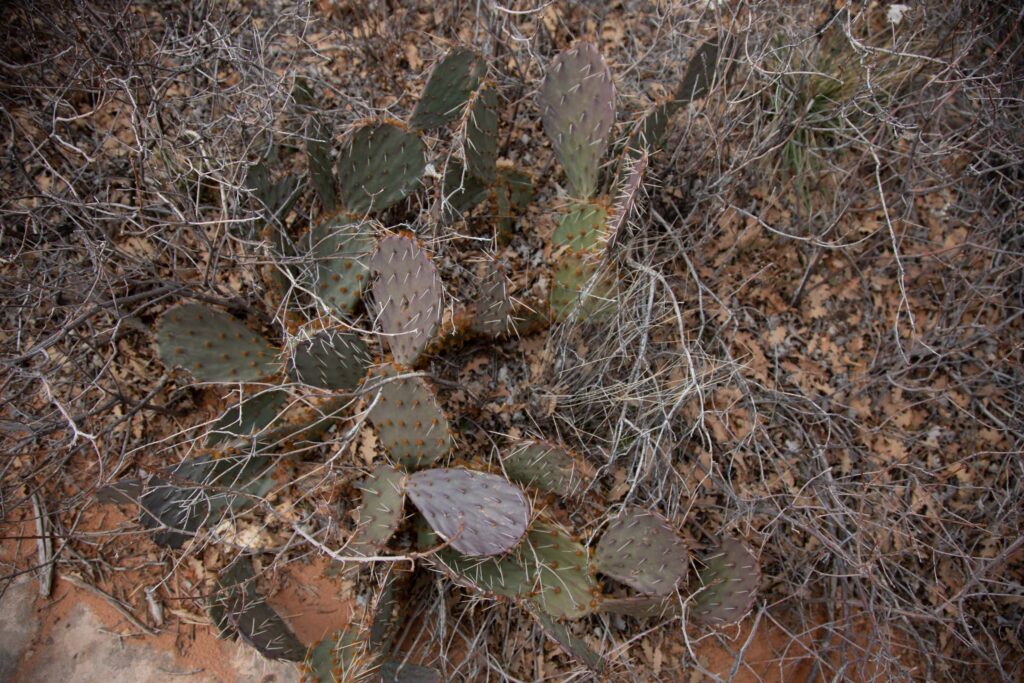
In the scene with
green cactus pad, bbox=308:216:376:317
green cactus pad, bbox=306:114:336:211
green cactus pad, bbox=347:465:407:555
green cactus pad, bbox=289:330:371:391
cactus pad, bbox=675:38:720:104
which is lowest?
green cactus pad, bbox=347:465:407:555

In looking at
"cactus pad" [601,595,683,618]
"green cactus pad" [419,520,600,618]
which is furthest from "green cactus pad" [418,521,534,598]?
"cactus pad" [601,595,683,618]

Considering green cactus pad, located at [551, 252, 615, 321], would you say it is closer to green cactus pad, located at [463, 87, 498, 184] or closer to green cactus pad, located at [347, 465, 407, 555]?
green cactus pad, located at [463, 87, 498, 184]

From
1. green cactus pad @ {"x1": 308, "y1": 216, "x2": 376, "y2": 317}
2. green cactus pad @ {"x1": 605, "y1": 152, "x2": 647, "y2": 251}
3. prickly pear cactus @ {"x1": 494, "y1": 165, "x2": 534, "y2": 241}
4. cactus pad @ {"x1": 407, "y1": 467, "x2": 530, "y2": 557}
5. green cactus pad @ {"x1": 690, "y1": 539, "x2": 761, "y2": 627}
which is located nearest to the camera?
cactus pad @ {"x1": 407, "y1": 467, "x2": 530, "y2": 557}

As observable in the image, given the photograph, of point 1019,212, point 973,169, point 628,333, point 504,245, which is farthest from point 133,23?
point 1019,212

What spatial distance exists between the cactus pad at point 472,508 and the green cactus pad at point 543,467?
0.72 feet

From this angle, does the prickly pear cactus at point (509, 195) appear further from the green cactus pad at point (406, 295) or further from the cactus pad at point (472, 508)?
the cactus pad at point (472, 508)

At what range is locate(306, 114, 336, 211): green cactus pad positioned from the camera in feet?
8.57

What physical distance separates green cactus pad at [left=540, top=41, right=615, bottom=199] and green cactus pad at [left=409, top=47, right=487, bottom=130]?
28 centimetres

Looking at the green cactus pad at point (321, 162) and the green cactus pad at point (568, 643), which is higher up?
the green cactus pad at point (321, 162)

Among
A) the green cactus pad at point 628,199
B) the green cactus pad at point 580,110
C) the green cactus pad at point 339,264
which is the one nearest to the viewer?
the green cactus pad at point 628,199

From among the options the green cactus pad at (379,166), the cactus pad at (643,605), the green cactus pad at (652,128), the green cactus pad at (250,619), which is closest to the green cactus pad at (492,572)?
the cactus pad at (643,605)

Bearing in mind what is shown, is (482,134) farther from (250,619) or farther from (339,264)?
(250,619)

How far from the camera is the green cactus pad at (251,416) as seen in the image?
237cm

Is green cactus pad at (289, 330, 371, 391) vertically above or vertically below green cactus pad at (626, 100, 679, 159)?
below
